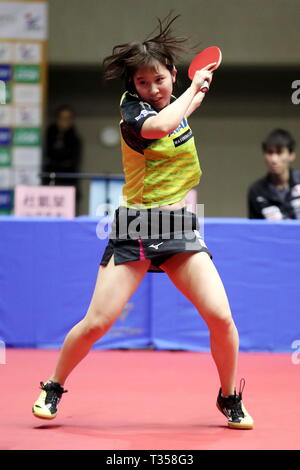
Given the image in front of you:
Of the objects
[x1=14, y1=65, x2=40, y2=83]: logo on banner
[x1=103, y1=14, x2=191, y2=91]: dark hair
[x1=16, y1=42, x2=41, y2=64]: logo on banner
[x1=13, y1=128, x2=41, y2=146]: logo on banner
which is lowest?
[x1=103, y1=14, x2=191, y2=91]: dark hair

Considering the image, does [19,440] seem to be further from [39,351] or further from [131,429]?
[39,351]

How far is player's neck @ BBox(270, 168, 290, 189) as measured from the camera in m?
5.61

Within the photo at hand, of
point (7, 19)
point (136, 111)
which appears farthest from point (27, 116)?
point (136, 111)

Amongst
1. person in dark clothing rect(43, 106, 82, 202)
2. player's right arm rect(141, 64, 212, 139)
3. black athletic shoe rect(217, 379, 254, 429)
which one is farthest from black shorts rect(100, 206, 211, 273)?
person in dark clothing rect(43, 106, 82, 202)

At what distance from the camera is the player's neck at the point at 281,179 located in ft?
18.4

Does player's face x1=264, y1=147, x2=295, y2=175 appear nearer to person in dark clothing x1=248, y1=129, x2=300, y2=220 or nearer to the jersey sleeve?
person in dark clothing x1=248, y1=129, x2=300, y2=220

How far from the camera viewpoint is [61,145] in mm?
9891

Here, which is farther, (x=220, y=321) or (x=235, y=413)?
(x=235, y=413)

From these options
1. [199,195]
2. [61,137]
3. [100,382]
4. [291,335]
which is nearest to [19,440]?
[100,382]

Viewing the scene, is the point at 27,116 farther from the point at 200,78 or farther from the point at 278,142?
the point at 200,78

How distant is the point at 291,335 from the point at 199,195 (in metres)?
5.69

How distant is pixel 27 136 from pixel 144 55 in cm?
714

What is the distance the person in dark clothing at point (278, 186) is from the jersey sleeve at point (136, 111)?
8.11 feet

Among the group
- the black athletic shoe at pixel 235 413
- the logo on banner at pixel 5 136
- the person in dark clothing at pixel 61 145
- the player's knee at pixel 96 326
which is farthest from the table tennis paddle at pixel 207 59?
the logo on banner at pixel 5 136
